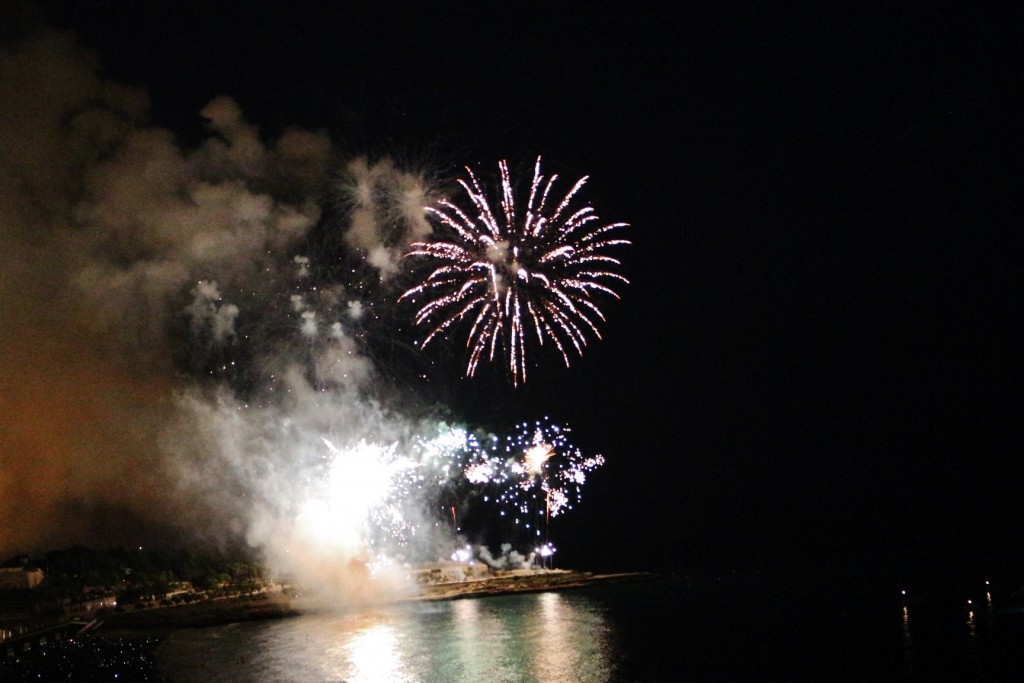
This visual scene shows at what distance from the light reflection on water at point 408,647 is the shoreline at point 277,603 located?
1.89 meters

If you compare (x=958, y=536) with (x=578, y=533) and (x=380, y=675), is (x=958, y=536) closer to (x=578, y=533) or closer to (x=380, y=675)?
(x=578, y=533)

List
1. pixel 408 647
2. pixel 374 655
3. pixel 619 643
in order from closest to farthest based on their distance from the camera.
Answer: pixel 374 655, pixel 619 643, pixel 408 647

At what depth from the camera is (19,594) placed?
163 feet

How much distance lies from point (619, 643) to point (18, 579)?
150ft

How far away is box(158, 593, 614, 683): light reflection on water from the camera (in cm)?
2552

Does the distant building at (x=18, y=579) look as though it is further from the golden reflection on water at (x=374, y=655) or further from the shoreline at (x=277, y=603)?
the golden reflection on water at (x=374, y=655)

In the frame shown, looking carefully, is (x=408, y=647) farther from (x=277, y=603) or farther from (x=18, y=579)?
(x=18, y=579)

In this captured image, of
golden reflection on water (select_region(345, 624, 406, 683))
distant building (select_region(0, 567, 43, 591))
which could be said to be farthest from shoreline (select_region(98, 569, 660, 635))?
distant building (select_region(0, 567, 43, 591))

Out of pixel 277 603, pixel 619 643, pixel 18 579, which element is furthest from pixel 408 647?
pixel 18 579

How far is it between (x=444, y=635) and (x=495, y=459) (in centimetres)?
1500

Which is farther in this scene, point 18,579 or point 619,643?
point 18,579

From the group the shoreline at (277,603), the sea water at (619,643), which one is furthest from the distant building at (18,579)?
the sea water at (619,643)

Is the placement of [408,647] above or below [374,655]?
below

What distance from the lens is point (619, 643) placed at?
30766 mm
